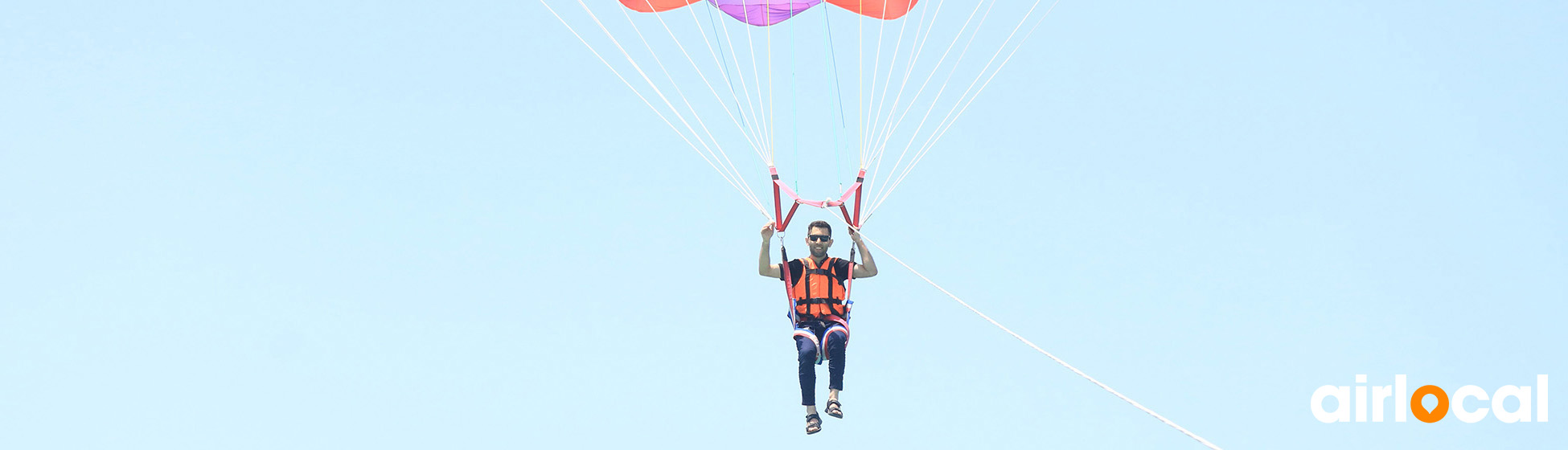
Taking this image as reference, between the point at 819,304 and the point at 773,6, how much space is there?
399cm

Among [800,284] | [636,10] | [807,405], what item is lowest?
[807,405]

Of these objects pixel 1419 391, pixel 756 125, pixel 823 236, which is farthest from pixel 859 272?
pixel 1419 391

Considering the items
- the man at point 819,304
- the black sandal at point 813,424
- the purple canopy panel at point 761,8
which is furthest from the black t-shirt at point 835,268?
the purple canopy panel at point 761,8

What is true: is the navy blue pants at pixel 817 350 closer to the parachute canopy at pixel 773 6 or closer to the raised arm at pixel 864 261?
the raised arm at pixel 864 261

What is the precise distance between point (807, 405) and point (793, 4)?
4.70 meters

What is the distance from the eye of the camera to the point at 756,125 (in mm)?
12773

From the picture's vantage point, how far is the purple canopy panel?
15.0m

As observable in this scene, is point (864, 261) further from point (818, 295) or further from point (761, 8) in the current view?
point (761, 8)

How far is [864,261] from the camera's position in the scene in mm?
12320

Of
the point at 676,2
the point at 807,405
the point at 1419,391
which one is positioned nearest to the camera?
the point at 807,405

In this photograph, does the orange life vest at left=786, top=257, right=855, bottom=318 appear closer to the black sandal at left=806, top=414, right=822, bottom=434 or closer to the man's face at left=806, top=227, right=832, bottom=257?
the man's face at left=806, top=227, right=832, bottom=257

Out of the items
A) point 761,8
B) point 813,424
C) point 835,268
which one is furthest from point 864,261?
point 761,8

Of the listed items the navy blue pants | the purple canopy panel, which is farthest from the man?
the purple canopy panel

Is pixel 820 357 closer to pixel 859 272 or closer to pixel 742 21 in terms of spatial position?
pixel 859 272
